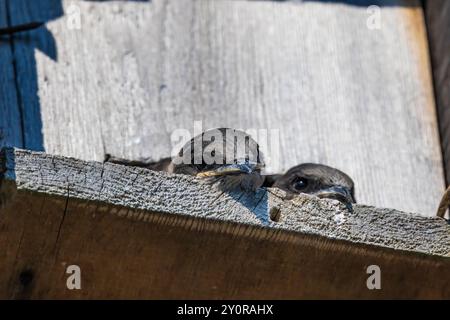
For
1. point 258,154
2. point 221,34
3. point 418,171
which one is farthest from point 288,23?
point 258,154

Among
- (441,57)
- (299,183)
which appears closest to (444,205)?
(299,183)

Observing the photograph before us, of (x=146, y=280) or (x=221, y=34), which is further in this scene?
(x=221, y=34)

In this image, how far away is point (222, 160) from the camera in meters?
2.08

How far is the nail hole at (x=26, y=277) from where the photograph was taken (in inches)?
81.7

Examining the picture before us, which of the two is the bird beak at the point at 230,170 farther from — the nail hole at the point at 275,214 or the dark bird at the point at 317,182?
the dark bird at the point at 317,182

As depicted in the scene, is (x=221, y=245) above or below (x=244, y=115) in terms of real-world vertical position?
below

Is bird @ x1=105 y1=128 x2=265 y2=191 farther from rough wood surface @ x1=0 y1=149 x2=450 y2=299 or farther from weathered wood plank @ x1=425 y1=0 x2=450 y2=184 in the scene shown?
weathered wood plank @ x1=425 y1=0 x2=450 y2=184

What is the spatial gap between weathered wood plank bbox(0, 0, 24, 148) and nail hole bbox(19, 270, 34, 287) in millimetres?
297

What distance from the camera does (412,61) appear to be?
2.78 meters

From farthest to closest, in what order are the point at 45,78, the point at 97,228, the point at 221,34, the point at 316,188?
the point at 221,34 → the point at 45,78 → the point at 316,188 → the point at 97,228

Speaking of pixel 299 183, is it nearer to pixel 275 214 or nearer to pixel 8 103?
pixel 275 214

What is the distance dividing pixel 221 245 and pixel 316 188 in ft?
1.08

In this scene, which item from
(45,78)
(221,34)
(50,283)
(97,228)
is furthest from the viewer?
(221,34)
